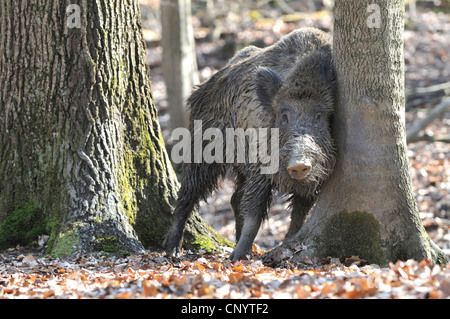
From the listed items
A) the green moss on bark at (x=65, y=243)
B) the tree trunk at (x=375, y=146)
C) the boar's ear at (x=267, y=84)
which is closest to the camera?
the tree trunk at (x=375, y=146)

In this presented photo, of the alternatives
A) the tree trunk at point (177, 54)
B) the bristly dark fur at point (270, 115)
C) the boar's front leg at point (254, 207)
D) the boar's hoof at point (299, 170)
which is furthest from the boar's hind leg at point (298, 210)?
the tree trunk at point (177, 54)

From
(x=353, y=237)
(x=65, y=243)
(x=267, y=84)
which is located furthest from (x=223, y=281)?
(x=267, y=84)

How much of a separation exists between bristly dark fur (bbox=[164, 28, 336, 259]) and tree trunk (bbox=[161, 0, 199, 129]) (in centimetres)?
605

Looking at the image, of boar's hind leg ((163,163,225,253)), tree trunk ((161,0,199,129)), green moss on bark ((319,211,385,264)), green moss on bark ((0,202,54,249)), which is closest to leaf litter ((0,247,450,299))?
green moss on bark ((319,211,385,264))

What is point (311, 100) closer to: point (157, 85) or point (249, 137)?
point (249, 137)

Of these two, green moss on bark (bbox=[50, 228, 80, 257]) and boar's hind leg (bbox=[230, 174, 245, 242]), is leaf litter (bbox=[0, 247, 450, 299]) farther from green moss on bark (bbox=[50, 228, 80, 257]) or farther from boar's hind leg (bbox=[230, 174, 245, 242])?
boar's hind leg (bbox=[230, 174, 245, 242])

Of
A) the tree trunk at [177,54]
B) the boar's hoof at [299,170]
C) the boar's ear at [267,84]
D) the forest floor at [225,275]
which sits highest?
the tree trunk at [177,54]

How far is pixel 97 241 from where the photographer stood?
6379mm

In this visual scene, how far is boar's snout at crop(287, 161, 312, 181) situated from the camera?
5.47 m

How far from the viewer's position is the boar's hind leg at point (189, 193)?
23.3 ft

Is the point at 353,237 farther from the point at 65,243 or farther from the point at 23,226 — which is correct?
the point at 23,226

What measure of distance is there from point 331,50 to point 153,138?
2.43m

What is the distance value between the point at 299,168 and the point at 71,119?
2.75 metres

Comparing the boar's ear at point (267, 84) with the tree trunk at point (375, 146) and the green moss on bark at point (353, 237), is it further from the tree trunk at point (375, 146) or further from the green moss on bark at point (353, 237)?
the green moss on bark at point (353, 237)
